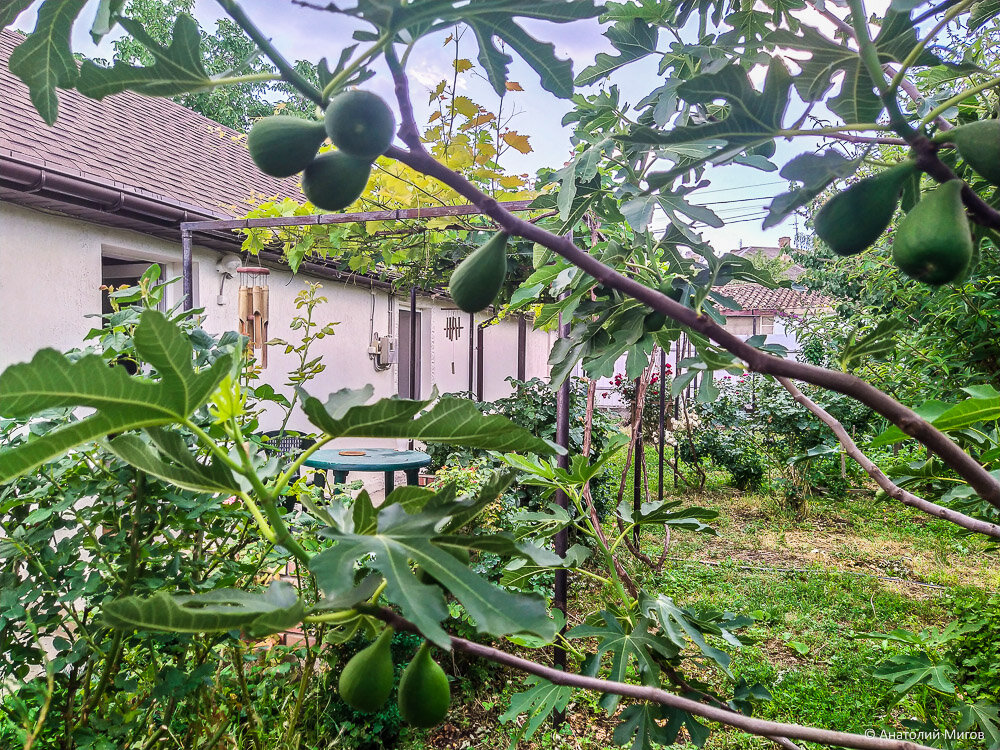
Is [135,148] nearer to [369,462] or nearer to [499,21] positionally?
[369,462]

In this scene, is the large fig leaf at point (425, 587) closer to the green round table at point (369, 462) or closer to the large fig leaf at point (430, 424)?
the large fig leaf at point (430, 424)

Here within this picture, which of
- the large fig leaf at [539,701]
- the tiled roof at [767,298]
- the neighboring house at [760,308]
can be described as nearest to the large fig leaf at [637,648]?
the large fig leaf at [539,701]

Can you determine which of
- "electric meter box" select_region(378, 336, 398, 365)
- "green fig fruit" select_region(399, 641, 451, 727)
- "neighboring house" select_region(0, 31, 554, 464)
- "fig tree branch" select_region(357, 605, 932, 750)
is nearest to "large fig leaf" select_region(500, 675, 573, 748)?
"fig tree branch" select_region(357, 605, 932, 750)

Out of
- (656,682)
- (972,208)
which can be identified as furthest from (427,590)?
(656,682)

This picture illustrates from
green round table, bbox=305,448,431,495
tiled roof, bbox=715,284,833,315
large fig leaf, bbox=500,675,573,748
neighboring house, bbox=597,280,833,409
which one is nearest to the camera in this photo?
large fig leaf, bbox=500,675,573,748

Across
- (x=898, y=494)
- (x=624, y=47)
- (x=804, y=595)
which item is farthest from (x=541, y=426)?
(x=898, y=494)

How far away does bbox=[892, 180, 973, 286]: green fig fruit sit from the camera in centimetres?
51

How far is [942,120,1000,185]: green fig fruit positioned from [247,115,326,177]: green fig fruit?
0.54m

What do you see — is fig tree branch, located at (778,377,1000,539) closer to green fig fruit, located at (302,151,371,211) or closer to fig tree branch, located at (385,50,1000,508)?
fig tree branch, located at (385,50,1000,508)

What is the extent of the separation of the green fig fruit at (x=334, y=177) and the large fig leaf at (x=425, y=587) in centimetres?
31

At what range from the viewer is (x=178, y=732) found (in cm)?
226

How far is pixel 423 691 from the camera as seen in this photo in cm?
60

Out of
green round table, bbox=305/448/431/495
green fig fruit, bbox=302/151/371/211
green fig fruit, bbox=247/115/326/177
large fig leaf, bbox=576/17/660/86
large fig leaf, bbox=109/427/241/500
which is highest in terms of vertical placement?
large fig leaf, bbox=576/17/660/86

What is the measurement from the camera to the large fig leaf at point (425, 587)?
459 mm
